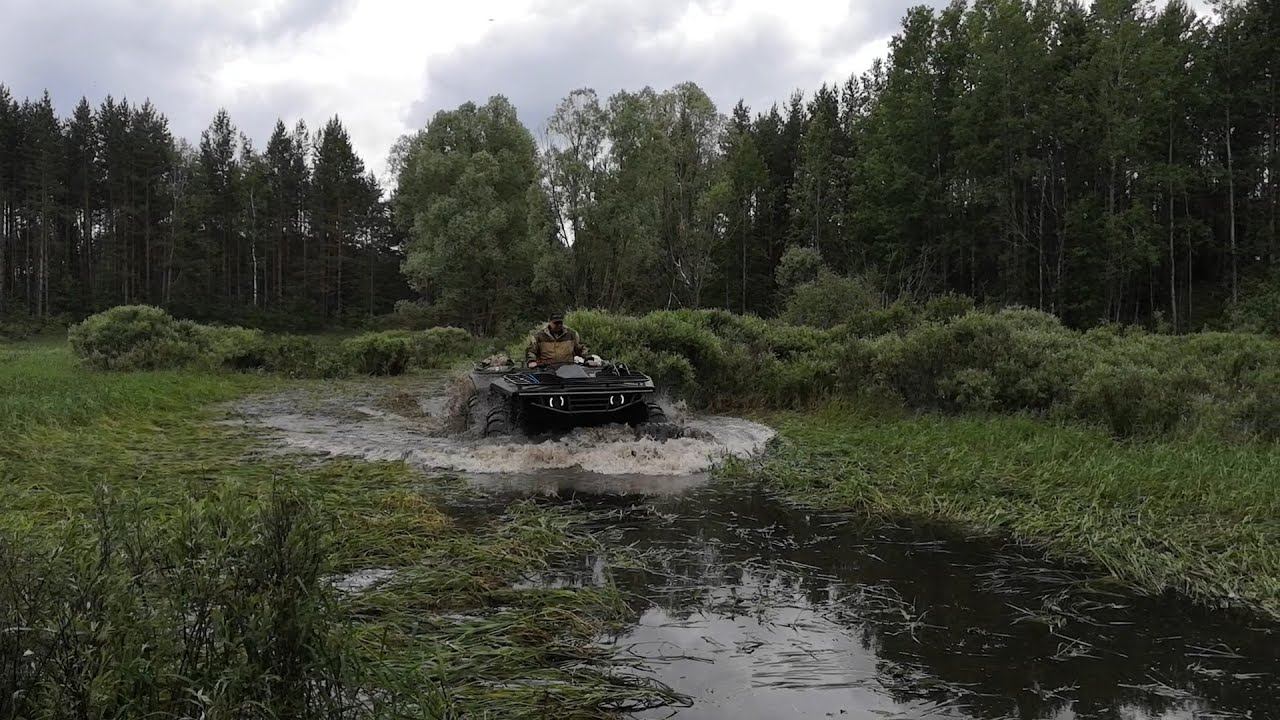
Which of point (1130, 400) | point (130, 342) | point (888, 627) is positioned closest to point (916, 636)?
point (888, 627)

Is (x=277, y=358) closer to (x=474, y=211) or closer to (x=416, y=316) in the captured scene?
(x=474, y=211)

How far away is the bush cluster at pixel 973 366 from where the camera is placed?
29.5 ft

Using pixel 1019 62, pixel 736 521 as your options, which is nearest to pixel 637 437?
pixel 736 521

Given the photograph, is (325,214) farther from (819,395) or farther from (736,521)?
(736,521)

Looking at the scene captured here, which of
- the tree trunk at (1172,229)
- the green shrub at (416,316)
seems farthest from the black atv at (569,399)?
the green shrub at (416,316)

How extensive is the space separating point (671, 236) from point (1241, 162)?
23065 millimetres

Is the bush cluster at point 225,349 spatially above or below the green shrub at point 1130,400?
above

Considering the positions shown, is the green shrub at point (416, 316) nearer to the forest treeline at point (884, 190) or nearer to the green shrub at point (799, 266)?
the forest treeline at point (884, 190)

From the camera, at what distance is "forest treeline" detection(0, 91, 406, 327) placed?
43781 mm

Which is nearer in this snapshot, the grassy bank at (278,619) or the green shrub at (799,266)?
the grassy bank at (278,619)

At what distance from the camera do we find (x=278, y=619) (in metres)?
2.61

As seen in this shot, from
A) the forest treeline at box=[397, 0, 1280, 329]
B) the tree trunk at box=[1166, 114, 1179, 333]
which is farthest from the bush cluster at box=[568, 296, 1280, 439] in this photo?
the tree trunk at box=[1166, 114, 1179, 333]

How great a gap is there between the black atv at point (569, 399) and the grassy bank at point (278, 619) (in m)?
3.75

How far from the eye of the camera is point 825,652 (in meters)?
3.88
